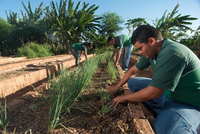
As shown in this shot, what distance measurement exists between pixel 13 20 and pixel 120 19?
18.2 meters

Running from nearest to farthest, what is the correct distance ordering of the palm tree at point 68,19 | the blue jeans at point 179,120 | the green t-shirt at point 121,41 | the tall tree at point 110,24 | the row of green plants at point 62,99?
the row of green plants at point 62,99 → the blue jeans at point 179,120 → the green t-shirt at point 121,41 → the palm tree at point 68,19 → the tall tree at point 110,24

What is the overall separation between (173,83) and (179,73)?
0.09 meters

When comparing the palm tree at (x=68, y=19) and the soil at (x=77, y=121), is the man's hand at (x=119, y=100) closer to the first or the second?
the soil at (x=77, y=121)

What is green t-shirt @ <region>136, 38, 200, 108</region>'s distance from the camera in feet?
2.84

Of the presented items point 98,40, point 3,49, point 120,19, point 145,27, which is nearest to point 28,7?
point 3,49

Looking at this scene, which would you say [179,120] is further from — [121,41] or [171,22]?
[171,22]

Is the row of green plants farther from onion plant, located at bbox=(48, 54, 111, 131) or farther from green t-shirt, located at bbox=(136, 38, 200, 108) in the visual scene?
green t-shirt, located at bbox=(136, 38, 200, 108)

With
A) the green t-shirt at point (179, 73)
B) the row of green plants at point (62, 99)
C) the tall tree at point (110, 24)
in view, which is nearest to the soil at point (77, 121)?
the row of green plants at point (62, 99)

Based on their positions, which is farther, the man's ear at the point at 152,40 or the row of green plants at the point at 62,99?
the man's ear at the point at 152,40

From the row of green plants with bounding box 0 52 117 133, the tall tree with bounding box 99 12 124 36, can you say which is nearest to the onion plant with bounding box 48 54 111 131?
the row of green plants with bounding box 0 52 117 133

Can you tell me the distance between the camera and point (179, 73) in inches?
34.6

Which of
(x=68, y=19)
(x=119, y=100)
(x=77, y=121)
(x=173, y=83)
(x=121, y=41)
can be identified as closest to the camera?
(x=173, y=83)

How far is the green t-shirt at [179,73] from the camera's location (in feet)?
2.84

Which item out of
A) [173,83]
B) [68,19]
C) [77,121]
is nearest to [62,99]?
[77,121]
